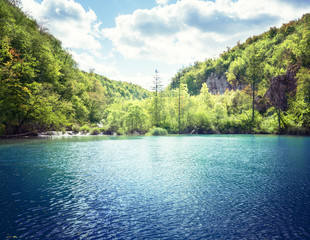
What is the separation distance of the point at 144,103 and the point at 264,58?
4386 cm

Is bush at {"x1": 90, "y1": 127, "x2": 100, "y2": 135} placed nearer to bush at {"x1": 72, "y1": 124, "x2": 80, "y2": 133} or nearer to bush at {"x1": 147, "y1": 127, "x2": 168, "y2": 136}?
bush at {"x1": 72, "y1": 124, "x2": 80, "y2": 133}

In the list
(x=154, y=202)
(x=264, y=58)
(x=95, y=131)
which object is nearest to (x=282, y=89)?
(x=264, y=58)

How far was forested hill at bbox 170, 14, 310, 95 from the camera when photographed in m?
40.5

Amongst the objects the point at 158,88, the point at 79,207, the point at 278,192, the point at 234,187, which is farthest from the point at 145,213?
the point at 158,88

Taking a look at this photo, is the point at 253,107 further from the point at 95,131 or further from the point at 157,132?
the point at 95,131

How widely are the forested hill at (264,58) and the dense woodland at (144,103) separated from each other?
0.23 m

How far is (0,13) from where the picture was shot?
26578 mm

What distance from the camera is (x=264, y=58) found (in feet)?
222

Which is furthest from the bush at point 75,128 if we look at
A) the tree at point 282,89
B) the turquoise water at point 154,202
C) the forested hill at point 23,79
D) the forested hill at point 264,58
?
the forested hill at point 264,58

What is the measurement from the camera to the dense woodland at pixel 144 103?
27.2m

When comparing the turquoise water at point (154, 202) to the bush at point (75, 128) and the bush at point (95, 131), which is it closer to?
the bush at point (75, 128)

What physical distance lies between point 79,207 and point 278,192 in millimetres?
7691

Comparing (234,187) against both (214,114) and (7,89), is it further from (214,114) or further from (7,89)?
(214,114)

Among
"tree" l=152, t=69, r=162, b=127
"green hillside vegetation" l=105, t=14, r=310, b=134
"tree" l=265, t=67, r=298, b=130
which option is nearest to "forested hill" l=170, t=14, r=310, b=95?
"green hillside vegetation" l=105, t=14, r=310, b=134
